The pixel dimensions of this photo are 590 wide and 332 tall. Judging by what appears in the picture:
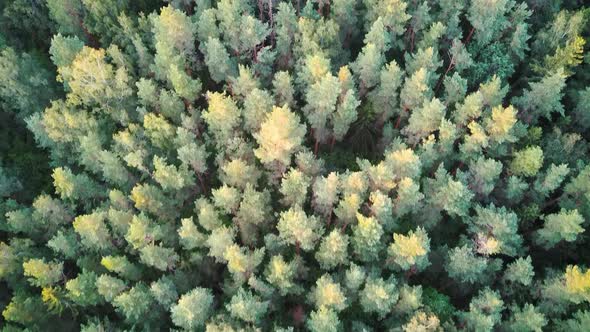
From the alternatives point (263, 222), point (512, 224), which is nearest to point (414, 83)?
point (512, 224)

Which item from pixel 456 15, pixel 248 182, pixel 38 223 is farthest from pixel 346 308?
pixel 456 15

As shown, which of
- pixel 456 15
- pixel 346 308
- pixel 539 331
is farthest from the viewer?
pixel 456 15

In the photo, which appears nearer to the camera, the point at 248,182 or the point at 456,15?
the point at 248,182

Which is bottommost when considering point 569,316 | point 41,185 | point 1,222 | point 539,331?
point 539,331

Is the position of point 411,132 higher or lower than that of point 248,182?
higher

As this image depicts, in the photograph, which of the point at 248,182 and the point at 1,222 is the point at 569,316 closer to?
the point at 248,182

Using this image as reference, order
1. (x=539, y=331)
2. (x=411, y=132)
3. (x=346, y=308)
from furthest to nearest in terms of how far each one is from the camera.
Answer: (x=411, y=132) < (x=346, y=308) < (x=539, y=331)
